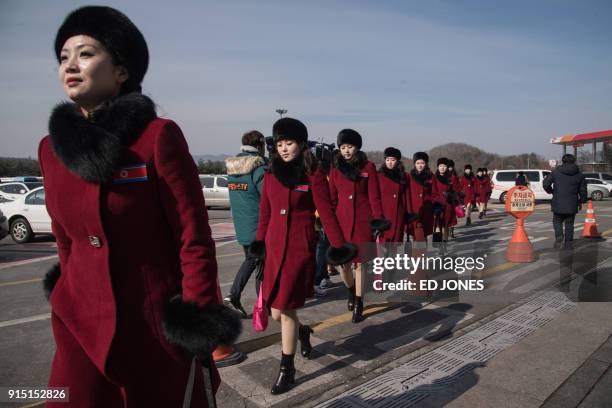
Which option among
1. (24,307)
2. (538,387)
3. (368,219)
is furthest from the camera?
(24,307)

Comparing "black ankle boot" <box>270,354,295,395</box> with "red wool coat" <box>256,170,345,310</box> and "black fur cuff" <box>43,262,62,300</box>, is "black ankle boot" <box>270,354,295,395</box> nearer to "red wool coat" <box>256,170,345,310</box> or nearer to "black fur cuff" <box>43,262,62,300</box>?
"red wool coat" <box>256,170,345,310</box>

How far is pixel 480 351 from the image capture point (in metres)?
3.94

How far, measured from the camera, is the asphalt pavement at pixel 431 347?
320 centimetres

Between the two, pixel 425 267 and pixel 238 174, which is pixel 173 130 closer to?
pixel 238 174

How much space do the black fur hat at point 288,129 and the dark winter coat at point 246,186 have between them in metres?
1.39

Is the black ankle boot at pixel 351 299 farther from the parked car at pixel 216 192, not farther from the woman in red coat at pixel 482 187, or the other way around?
the parked car at pixel 216 192

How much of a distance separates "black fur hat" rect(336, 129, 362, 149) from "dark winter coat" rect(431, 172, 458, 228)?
334 centimetres

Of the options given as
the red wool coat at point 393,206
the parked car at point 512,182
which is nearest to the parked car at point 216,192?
the parked car at point 512,182

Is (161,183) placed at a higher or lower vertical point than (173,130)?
lower

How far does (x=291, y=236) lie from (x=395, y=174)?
3.10 metres

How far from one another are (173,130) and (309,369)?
2.61m

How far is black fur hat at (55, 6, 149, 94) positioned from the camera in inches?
63.2

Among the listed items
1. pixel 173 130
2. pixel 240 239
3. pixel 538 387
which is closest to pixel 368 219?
pixel 240 239

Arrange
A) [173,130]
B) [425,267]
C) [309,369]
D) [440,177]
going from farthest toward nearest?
[440,177] < [425,267] < [309,369] < [173,130]
